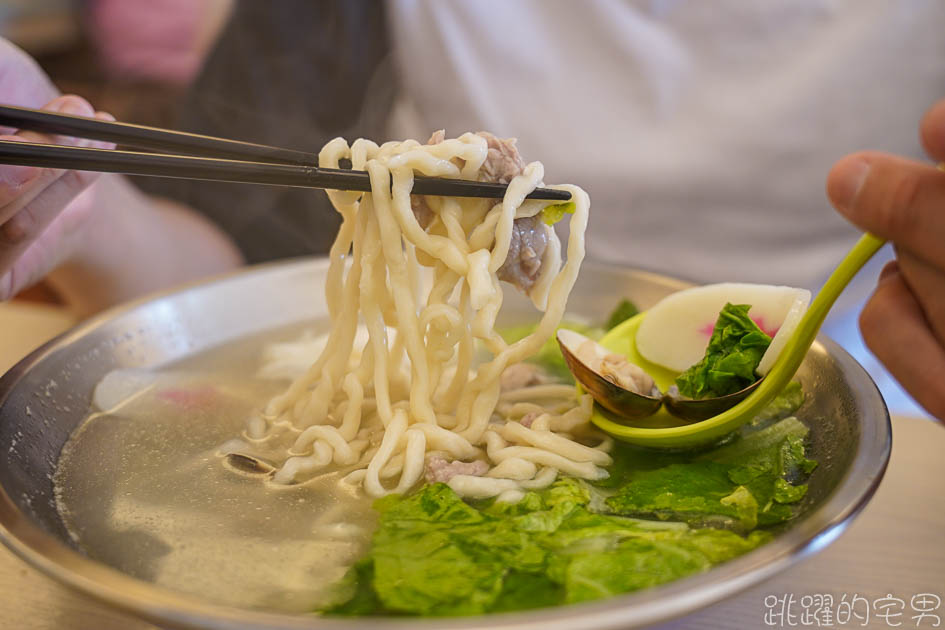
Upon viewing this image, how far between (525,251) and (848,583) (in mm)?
814

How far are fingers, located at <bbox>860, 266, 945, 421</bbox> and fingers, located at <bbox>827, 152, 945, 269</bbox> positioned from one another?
199mm

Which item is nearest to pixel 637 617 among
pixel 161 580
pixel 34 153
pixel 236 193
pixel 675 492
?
pixel 675 492

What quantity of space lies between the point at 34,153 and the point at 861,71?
242 cm

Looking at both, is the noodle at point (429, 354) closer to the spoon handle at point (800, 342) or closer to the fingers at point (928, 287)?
the spoon handle at point (800, 342)

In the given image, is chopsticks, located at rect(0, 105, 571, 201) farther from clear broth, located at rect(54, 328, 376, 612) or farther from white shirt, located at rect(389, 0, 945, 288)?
white shirt, located at rect(389, 0, 945, 288)

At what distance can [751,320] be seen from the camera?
4.82 feet

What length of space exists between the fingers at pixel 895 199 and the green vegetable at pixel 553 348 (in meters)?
0.75

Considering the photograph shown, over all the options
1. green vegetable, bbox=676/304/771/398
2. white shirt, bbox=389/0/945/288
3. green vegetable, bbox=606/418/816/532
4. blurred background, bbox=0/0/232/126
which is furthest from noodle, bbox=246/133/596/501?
blurred background, bbox=0/0/232/126

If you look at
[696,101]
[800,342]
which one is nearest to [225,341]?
[800,342]

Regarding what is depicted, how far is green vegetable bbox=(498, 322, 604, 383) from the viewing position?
186 centimetres

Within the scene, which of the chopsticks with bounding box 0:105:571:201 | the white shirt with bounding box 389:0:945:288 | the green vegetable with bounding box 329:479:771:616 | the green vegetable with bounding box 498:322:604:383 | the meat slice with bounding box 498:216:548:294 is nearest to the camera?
the green vegetable with bounding box 329:479:771:616

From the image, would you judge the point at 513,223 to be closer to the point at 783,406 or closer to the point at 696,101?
the point at 783,406

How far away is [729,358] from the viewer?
4.67 ft

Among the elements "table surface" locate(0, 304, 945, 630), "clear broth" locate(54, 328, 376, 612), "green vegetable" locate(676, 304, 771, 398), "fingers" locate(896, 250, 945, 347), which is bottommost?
"table surface" locate(0, 304, 945, 630)
